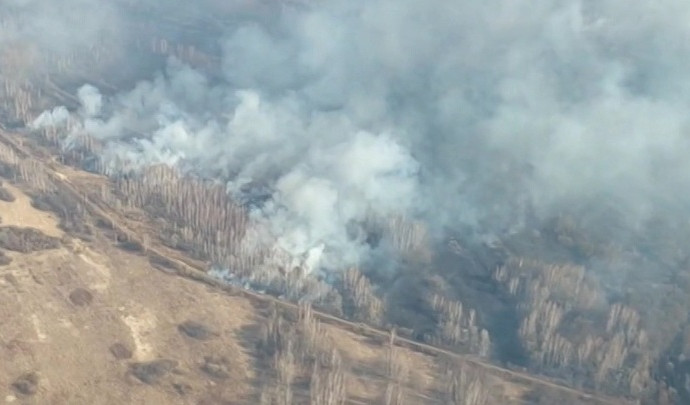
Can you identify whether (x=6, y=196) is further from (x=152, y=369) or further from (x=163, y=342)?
(x=152, y=369)

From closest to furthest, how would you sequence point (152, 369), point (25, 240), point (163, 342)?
point (152, 369) < point (163, 342) < point (25, 240)

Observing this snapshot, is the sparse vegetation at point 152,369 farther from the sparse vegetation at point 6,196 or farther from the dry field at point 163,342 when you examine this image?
the sparse vegetation at point 6,196

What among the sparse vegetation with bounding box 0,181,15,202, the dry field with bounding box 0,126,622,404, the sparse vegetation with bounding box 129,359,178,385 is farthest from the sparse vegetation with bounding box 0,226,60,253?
the sparse vegetation with bounding box 129,359,178,385

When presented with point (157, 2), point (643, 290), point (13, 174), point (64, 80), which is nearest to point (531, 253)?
point (643, 290)

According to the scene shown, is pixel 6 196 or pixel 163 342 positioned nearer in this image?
pixel 163 342

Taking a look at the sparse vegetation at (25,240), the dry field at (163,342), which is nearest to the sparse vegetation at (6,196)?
the dry field at (163,342)

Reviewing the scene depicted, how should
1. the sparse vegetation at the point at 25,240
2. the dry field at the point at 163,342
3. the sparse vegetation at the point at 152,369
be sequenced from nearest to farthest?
1. the dry field at the point at 163,342
2. the sparse vegetation at the point at 152,369
3. the sparse vegetation at the point at 25,240

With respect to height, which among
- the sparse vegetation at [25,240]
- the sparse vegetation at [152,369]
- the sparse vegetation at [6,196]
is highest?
the sparse vegetation at [6,196]

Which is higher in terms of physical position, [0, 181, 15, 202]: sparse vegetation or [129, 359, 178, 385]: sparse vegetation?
[0, 181, 15, 202]: sparse vegetation

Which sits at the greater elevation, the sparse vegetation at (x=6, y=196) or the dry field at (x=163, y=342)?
the sparse vegetation at (x=6, y=196)

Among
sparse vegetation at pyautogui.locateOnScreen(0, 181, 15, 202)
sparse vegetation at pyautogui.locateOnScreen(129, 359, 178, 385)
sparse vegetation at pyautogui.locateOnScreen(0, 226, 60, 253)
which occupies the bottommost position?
sparse vegetation at pyautogui.locateOnScreen(129, 359, 178, 385)

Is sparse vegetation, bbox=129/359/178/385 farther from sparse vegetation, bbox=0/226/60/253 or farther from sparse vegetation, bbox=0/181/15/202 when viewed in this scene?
sparse vegetation, bbox=0/181/15/202

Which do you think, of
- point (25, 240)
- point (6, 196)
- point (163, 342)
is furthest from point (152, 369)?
point (6, 196)
